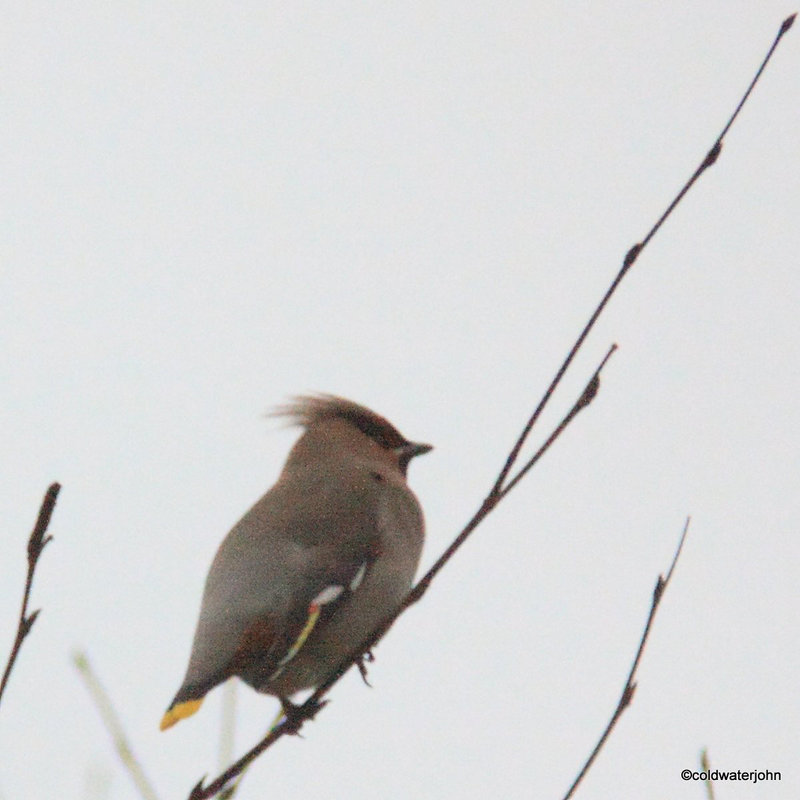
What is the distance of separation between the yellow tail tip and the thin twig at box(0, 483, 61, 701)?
1.55 m

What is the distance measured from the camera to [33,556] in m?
1.37

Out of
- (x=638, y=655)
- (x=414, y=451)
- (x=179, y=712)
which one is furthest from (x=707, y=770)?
(x=414, y=451)

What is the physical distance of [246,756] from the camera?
186cm

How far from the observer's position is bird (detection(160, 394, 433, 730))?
3.12 meters

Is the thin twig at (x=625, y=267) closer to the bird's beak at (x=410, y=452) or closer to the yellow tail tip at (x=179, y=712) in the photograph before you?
the yellow tail tip at (x=179, y=712)

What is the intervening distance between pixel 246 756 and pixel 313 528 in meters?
1.79

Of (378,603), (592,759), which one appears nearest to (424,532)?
(378,603)

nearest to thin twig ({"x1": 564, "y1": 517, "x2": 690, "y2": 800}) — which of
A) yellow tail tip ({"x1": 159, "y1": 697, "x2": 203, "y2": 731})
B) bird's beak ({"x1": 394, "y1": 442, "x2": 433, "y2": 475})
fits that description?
yellow tail tip ({"x1": 159, "y1": 697, "x2": 203, "y2": 731})

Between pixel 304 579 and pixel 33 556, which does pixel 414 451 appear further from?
pixel 33 556

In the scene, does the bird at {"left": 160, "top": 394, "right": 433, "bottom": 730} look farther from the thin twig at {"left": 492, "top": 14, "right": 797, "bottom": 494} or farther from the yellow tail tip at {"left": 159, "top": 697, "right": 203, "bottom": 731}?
the thin twig at {"left": 492, "top": 14, "right": 797, "bottom": 494}

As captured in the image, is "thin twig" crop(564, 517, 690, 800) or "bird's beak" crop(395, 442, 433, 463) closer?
"thin twig" crop(564, 517, 690, 800)

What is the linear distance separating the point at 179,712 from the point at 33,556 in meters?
1.60

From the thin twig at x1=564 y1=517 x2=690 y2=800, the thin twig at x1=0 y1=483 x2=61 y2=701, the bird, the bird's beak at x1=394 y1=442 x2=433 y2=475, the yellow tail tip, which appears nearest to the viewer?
the thin twig at x1=0 y1=483 x2=61 y2=701

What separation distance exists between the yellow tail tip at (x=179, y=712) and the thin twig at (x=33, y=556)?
5.08ft
